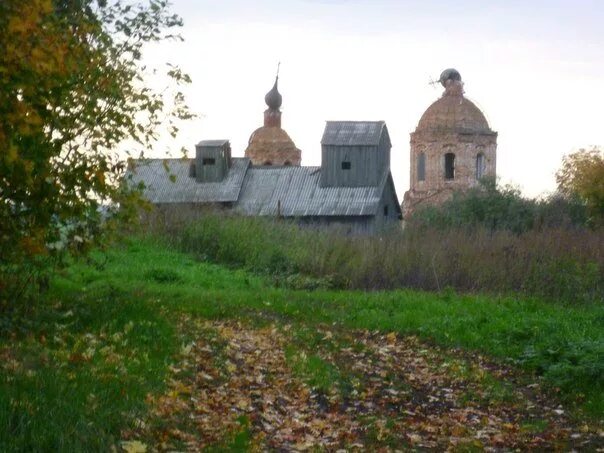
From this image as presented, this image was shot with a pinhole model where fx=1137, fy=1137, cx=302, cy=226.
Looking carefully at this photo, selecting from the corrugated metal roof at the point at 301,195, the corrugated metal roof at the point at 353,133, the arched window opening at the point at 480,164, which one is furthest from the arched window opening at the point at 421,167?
the corrugated metal roof at the point at 301,195

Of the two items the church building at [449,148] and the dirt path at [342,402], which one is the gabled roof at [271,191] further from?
the dirt path at [342,402]

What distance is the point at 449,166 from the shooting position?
7869 cm

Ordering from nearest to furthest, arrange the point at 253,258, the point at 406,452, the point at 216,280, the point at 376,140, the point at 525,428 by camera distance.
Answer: the point at 406,452 → the point at 525,428 → the point at 216,280 → the point at 253,258 → the point at 376,140

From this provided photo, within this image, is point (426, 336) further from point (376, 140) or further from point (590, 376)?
point (376, 140)

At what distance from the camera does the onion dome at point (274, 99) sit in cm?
8575

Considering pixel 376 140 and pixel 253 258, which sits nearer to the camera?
pixel 253 258

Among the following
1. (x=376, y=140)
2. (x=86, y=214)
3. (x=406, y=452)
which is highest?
(x=376, y=140)

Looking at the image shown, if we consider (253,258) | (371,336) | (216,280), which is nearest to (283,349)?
(371,336)

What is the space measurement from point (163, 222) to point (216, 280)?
27.9 feet

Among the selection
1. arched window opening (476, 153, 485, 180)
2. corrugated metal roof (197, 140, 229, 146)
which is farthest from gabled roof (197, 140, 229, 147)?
arched window opening (476, 153, 485, 180)

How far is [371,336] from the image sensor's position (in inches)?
711

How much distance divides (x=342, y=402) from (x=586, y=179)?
44.0m

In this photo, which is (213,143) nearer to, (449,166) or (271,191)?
(271,191)

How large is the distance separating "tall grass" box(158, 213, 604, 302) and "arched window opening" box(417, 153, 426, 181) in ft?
148
